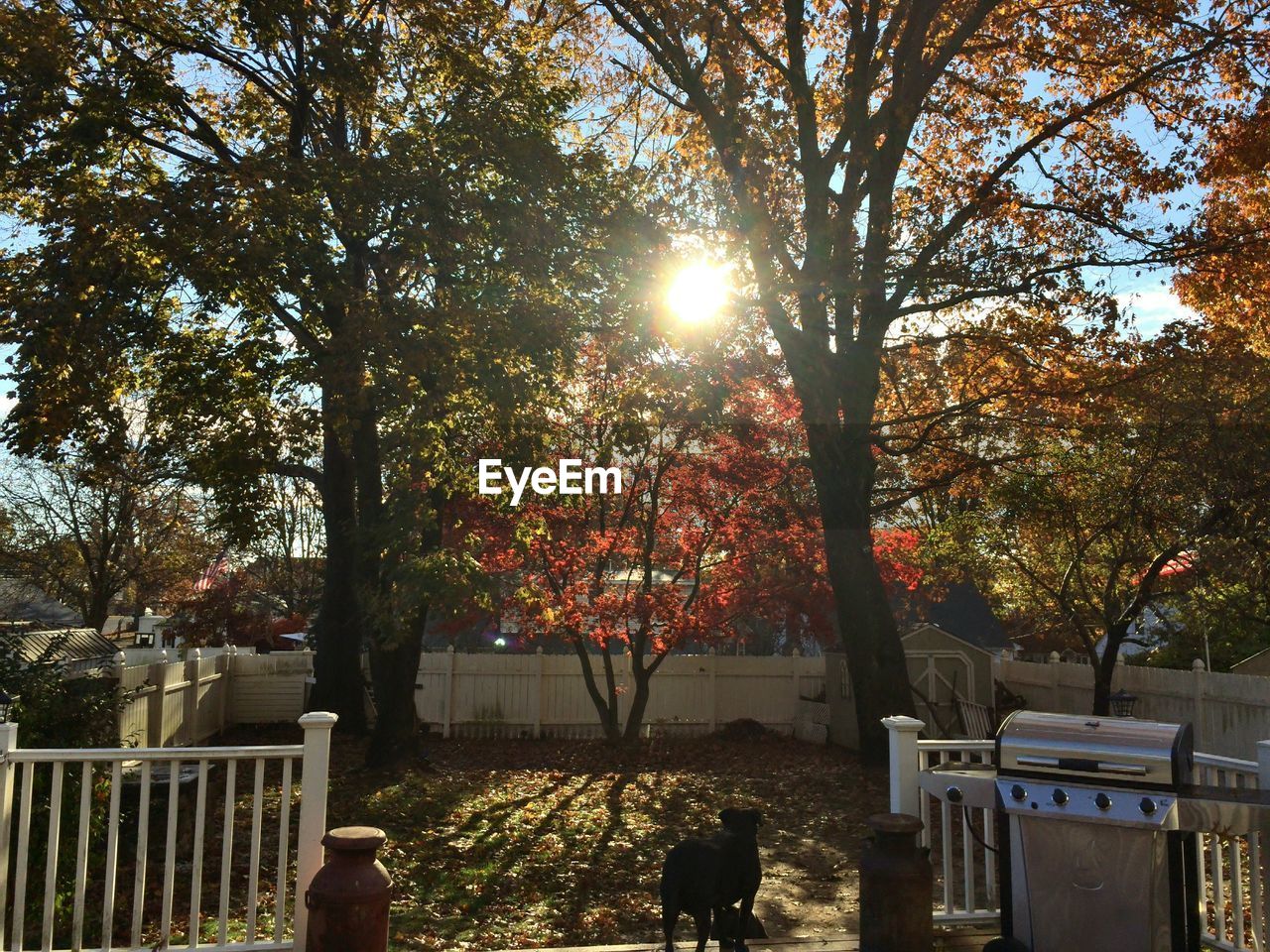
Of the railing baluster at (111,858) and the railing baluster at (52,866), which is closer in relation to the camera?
the railing baluster at (52,866)

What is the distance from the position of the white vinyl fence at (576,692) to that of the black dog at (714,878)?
12526mm

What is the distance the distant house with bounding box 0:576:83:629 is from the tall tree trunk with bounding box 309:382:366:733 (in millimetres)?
16975

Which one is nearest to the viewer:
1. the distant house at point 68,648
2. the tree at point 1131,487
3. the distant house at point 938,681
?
the distant house at point 68,648

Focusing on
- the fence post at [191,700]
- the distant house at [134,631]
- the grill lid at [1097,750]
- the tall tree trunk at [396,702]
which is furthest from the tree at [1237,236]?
the distant house at [134,631]

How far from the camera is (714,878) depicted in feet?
16.8

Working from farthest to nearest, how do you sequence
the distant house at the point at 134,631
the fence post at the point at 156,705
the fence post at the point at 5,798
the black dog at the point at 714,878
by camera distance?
1. the distant house at the point at 134,631
2. the fence post at the point at 156,705
3. the black dog at the point at 714,878
4. the fence post at the point at 5,798

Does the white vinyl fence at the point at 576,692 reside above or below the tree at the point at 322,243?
below

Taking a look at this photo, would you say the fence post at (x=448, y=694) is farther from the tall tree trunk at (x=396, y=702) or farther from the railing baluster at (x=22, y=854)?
the railing baluster at (x=22, y=854)

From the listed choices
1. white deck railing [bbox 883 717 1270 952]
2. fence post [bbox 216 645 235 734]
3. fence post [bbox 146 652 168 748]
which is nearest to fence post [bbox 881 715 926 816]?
white deck railing [bbox 883 717 1270 952]

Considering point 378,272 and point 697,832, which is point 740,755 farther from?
point 378,272

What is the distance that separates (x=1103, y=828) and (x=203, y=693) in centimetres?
1438

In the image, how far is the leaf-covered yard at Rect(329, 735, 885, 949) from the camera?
685 cm

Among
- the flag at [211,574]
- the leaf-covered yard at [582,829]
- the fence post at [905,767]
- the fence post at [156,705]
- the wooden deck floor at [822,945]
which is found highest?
the flag at [211,574]

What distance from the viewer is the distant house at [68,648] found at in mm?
7941
